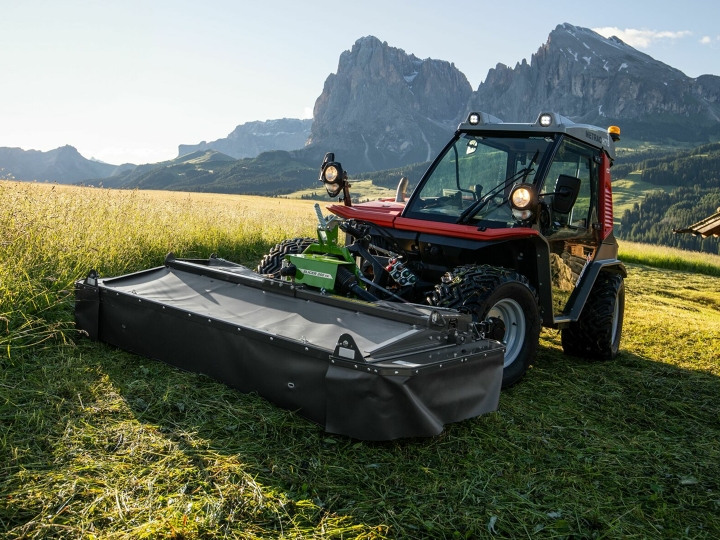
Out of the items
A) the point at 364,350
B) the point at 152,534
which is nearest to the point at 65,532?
the point at 152,534

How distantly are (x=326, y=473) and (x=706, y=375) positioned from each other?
449cm

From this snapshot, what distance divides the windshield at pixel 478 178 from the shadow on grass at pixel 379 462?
159 centimetres

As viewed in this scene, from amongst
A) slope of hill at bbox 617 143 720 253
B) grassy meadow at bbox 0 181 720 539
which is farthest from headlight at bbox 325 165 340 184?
slope of hill at bbox 617 143 720 253

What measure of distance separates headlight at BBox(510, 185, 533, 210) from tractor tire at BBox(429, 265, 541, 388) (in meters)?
0.49

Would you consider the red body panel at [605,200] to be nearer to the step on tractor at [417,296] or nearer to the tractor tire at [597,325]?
the step on tractor at [417,296]

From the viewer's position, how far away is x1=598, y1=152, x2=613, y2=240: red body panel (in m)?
6.48

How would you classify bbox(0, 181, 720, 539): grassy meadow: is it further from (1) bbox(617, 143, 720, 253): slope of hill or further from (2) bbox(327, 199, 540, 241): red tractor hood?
(1) bbox(617, 143, 720, 253): slope of hill

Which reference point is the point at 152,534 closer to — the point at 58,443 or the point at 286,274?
the point at 58,443

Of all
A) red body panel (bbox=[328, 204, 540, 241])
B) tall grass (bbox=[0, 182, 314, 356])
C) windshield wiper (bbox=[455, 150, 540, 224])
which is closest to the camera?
red body panel (bbox=[328, 204, 540, 241])

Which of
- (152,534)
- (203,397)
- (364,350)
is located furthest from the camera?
(203,397)

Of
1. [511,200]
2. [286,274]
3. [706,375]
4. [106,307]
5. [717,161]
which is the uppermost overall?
[717,161]

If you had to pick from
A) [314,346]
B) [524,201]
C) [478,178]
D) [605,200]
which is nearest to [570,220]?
[605,200]

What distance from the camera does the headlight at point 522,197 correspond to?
481 centimetres

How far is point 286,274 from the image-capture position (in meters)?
4.78
